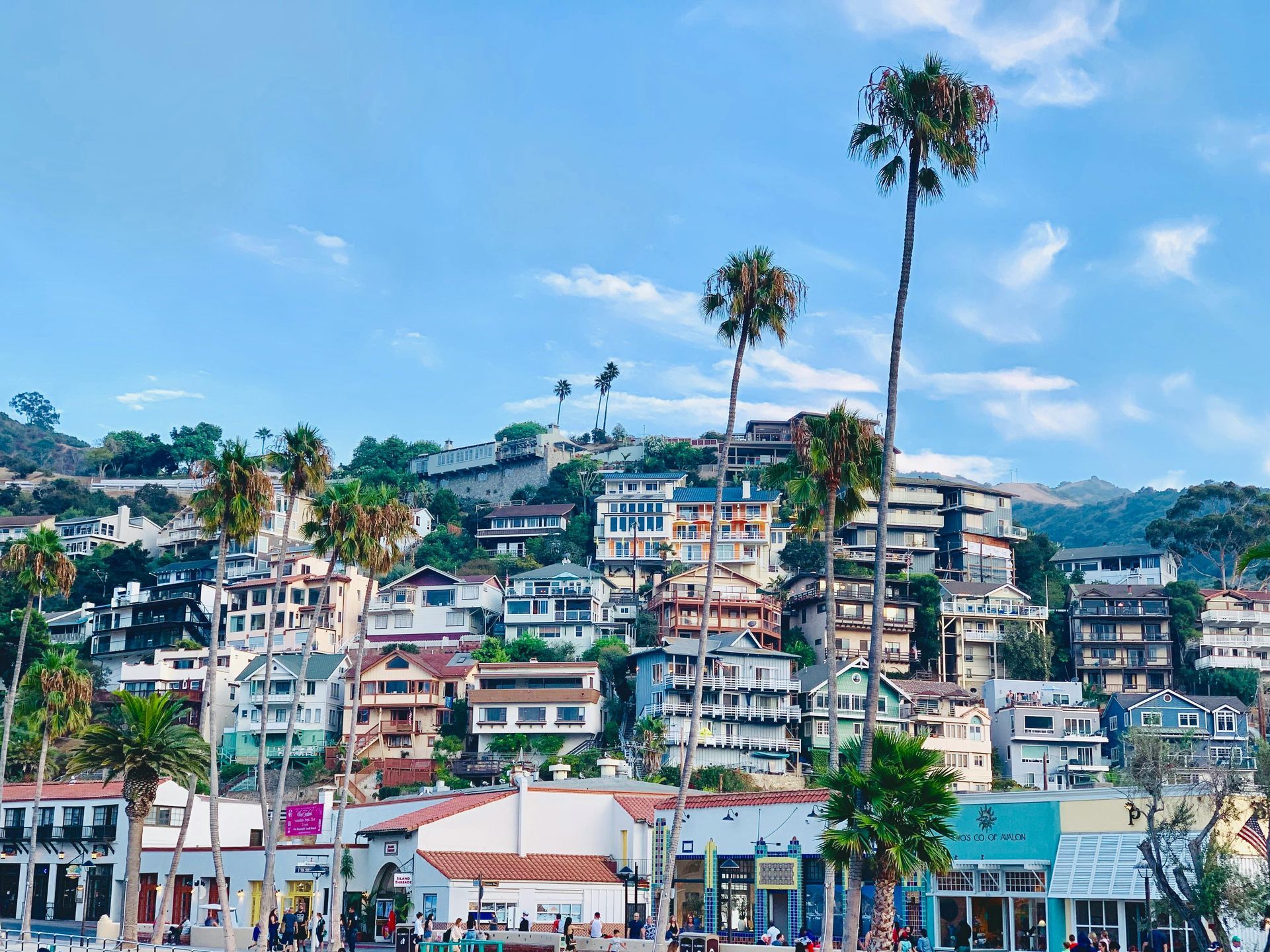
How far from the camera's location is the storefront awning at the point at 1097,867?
43281 millimetres

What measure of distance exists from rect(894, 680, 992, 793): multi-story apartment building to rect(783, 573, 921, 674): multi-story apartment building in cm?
920

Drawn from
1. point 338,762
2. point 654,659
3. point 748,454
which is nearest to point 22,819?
point 338,762

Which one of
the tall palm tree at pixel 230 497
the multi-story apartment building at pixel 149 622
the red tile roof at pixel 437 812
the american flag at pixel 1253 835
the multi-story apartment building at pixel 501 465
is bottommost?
the red tile roof at pixel 437 812

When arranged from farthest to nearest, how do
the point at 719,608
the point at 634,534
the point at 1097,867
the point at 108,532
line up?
the point at 108,532 → the point at 634,534 → the point at 719,608 → the point at 1097,867

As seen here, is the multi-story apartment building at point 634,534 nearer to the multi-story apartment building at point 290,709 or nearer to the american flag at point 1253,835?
the multi-story apartment building at point 290,709

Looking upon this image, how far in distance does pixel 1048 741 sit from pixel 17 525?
419 feet

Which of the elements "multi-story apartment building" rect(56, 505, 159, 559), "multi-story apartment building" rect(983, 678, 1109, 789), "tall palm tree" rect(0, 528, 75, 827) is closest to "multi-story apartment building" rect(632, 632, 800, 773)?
"multi-story apartment building" rect(983, 678, 1109, 789)

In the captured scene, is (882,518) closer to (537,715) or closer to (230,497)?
(230,497)

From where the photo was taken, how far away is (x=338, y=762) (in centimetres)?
10781

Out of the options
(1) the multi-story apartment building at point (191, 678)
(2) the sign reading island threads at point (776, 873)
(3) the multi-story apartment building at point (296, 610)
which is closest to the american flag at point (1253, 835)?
(2) the sign reading island threads at point (776, 873)

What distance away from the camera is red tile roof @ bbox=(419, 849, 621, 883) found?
2235 inches

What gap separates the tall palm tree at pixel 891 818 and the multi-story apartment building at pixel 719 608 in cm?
8759

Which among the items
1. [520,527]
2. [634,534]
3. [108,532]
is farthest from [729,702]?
[108,532]

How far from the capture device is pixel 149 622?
464 feet
